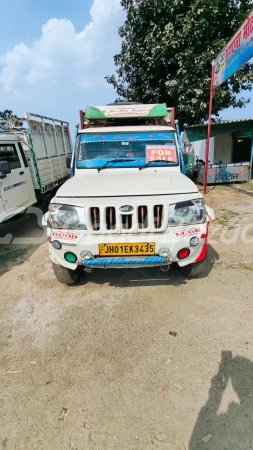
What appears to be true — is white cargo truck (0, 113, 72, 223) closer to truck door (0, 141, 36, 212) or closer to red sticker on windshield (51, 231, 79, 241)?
truck door (0, 141, 36, 212)

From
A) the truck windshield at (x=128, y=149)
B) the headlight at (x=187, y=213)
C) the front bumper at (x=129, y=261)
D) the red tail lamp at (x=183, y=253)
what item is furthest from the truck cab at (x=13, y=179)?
the red tail lamp at (x=183, y=253)

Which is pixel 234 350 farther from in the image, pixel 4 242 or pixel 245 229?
pixel 4 242

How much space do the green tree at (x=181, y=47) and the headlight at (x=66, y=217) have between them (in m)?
8.84

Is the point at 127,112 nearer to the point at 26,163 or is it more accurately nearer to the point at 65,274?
the point at 26,163

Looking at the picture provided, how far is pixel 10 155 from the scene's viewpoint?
5207mm

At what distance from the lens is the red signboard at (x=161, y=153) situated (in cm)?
378

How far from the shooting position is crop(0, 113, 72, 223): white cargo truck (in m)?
4.82

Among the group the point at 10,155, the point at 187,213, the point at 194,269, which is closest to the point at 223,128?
the point at 10,155

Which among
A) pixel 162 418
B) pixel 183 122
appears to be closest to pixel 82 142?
pixel 162 418

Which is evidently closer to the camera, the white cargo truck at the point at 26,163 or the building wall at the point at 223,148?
the white cargo truck at the point at 26,163

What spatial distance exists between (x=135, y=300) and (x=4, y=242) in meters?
3.48

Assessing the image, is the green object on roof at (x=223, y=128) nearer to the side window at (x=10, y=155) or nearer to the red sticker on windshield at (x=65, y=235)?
the side window at (x=10, y=155)

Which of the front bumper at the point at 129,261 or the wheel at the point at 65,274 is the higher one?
the front bumper at the point at 129,261

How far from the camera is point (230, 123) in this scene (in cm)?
1016
